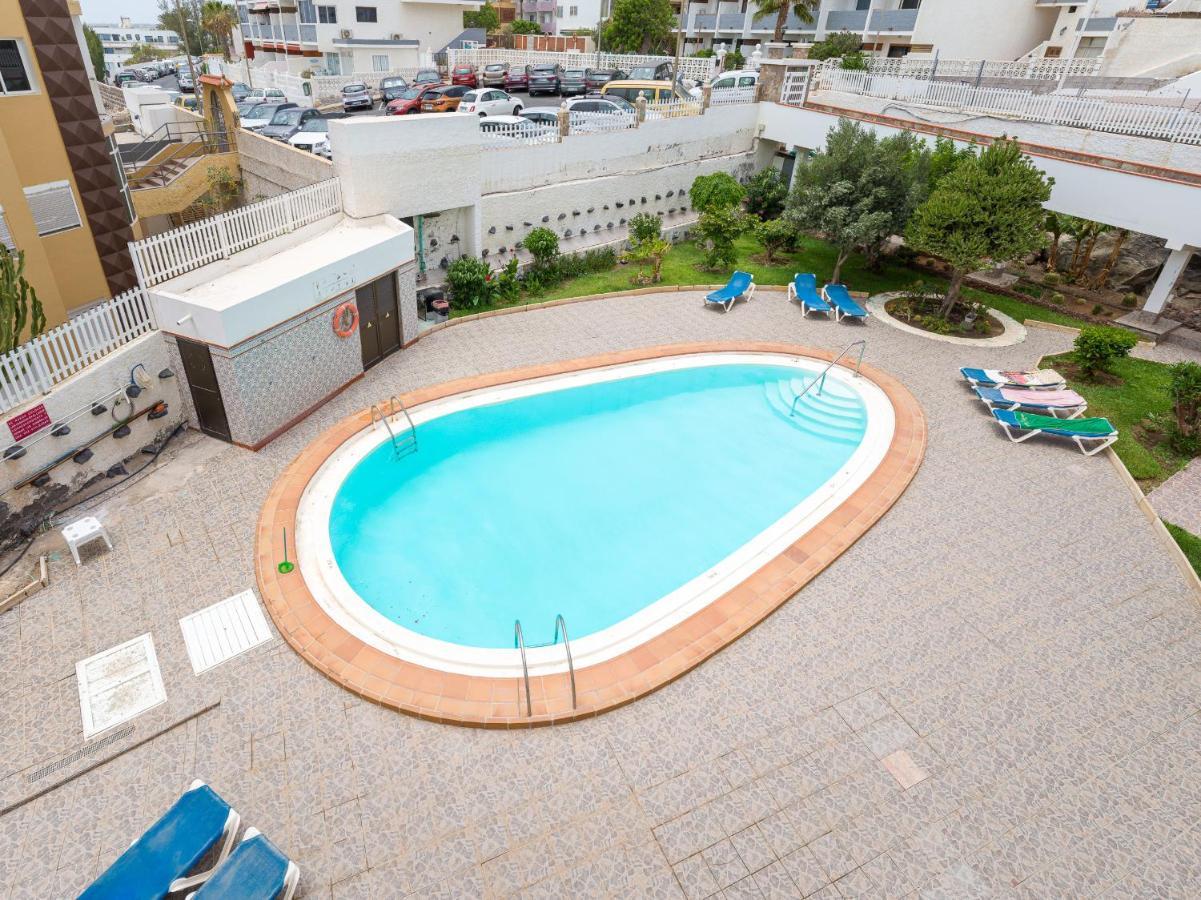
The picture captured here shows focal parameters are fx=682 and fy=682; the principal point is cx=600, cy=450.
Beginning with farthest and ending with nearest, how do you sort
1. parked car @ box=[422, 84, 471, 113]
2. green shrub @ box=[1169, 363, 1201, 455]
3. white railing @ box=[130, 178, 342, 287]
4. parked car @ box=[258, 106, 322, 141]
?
1. parked car @ box=[422, 84, 471, 113]
2. parked car @ box=[258, 106, 322, 141]
3. green shrub @ box=[1169, 363, 1201, 455]
4. white railing @ box=[130, 178, 342, 287]

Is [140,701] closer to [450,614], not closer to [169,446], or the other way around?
[450,614]

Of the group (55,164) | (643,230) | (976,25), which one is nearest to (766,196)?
(643,230)

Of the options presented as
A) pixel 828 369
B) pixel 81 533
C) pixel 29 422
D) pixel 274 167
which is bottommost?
pixel 81 533

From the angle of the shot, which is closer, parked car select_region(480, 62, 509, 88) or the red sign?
the red sign

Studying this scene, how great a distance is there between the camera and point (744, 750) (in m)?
8.01

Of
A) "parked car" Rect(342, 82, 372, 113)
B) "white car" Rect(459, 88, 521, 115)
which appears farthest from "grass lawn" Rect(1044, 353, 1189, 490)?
"parked car" Rect(342, 82, 372, 113)

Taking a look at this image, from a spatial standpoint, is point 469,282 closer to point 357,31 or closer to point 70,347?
point 70,347

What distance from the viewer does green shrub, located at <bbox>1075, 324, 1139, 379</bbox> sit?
52.0 feet

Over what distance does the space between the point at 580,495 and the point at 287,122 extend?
2133cm

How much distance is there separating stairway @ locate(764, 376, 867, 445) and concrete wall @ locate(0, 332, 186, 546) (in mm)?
12502

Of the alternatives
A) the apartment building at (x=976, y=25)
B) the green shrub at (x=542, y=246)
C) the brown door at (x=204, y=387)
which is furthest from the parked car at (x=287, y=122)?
the apartment building at (x=976, y=25)

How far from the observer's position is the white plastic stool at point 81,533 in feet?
32.2

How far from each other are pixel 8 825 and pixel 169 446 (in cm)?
716

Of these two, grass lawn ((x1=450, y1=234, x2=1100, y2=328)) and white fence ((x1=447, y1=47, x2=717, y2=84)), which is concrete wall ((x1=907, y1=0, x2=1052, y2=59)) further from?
grass lawn ((x1=450, y1=234, x2=1100, y2=328))
